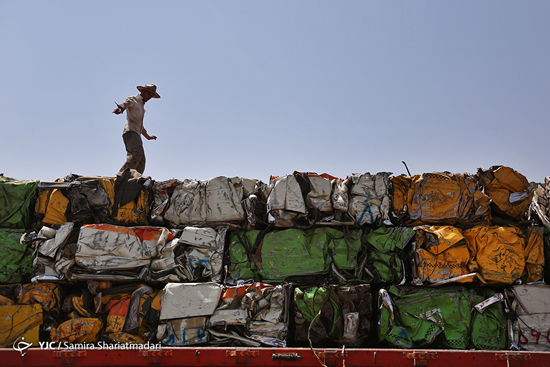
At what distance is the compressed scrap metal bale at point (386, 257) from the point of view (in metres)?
4.50

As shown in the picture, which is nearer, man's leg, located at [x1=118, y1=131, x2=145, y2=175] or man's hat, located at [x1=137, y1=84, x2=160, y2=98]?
man's leg, located at [x1=118, y1=131, x2=145, y2=175]

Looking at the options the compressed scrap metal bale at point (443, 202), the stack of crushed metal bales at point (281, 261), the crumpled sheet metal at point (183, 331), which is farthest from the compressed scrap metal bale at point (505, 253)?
the crumpled sheet metal at point (183, 331)

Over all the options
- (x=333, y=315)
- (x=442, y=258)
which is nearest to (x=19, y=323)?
(x=333, y=315)

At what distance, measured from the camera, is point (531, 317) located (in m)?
4.07

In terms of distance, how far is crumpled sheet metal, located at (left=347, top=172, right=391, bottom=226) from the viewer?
15.3ft

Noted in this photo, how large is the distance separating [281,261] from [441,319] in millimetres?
1781

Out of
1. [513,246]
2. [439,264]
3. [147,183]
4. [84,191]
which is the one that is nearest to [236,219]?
[147,183]

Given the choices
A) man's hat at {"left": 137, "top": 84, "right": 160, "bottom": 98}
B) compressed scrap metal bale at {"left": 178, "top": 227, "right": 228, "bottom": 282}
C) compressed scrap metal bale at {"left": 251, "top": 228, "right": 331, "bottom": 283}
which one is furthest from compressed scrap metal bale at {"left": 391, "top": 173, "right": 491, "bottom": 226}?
man's hat at {"left": 137, "top": 84, "right": 160, "bottom": 98}

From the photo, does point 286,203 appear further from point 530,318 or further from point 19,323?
point 19,323

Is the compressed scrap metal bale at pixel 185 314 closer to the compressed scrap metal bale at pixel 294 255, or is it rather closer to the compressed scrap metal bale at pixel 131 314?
the compressed scrap metal bale at pixel 131 314

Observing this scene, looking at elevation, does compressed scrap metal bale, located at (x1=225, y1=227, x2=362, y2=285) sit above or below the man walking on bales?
below

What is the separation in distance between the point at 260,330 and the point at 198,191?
180 cm

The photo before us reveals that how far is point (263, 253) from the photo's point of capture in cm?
461

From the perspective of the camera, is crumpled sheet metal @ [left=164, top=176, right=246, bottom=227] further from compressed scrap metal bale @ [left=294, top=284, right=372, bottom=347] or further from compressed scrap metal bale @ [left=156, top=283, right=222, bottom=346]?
compressed scrap metal bale @ [left=294, top=284, right=372, bottom=347]
